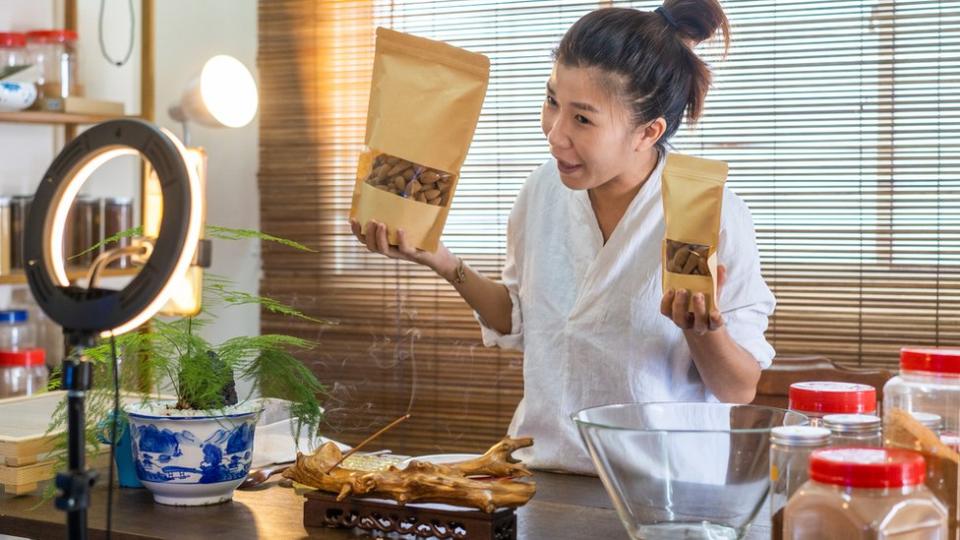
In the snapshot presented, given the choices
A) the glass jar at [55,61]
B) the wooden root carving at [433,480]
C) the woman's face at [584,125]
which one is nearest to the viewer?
the wooden root carving at [433,480]

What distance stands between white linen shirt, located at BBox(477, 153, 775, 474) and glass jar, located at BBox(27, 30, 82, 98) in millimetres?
1574

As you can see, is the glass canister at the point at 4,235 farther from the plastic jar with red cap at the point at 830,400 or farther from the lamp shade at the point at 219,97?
the plastic jar with red cap at the point at 830,400

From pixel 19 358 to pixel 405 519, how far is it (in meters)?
1.81

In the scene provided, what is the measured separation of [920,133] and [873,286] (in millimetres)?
408

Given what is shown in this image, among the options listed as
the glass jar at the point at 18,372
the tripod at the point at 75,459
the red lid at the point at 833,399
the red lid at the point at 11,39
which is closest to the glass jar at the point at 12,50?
the red lid at the point at 11,39

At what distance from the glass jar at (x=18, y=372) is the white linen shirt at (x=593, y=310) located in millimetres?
1346

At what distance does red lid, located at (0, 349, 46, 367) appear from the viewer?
282 centimetres

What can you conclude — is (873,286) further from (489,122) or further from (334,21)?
(334,21)

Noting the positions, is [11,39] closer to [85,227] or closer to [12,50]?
[12,50]

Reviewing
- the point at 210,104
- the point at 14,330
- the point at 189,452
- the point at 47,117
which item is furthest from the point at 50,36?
the point at 189,452

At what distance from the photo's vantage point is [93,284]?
97 cm

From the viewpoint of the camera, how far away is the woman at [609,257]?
179cm

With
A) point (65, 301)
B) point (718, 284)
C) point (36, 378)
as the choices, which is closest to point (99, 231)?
point (36, 378)

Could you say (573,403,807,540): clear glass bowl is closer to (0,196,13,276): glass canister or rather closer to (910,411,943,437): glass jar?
(910,411,943,437): glass jar
